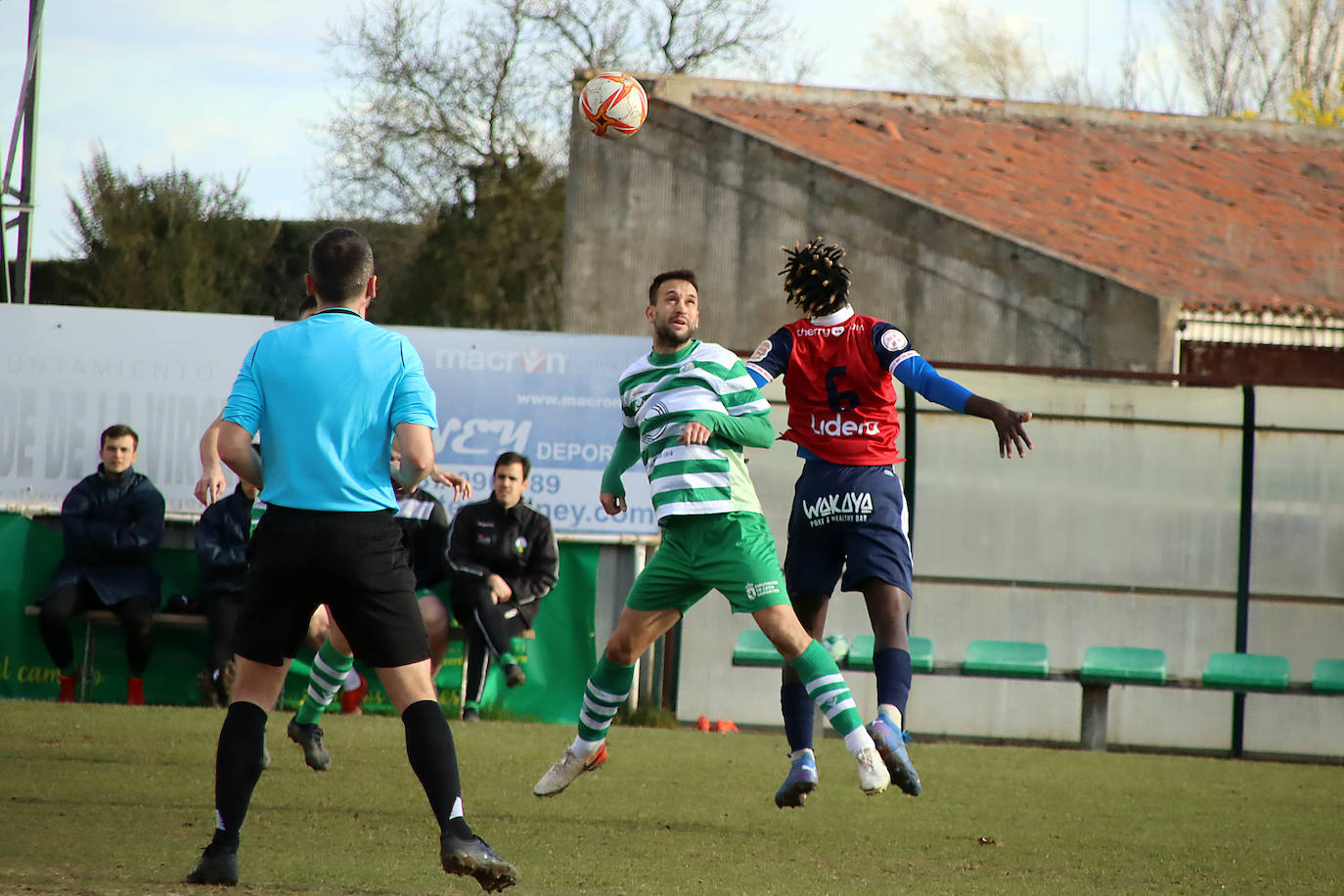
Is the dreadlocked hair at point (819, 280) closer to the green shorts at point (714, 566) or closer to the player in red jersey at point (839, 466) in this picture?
the player in red jersey at point (839, 466)

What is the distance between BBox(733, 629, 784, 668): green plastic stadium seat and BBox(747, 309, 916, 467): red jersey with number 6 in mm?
4577

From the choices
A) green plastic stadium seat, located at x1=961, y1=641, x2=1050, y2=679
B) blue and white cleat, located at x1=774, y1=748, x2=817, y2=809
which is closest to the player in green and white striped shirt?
blue and white cleat, located at x1=774, y1=748, x2=817, y2=809

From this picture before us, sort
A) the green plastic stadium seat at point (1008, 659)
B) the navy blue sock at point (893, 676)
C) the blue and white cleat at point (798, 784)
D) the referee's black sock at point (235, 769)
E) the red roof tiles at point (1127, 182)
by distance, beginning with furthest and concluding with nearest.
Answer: the red roof tiles at point (1127, 182) < the green plastic stadium seat at point (1008, 659) < the navy blue sock at point (893, 676) < the blue and white cleat at point (798, 784) < the referee's black sock at point (235, 769)

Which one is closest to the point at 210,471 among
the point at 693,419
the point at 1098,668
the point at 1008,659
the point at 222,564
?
the point at 693,419

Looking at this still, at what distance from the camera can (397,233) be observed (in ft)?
131

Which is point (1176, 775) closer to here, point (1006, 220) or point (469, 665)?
point (469, 665)

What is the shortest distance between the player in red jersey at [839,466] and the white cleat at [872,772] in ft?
1.43

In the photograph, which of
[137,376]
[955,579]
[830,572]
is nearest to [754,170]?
[955,579]

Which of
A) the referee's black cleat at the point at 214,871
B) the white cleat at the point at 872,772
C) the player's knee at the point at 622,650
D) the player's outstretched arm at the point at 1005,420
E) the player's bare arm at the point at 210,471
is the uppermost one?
the player's outstretched arm at the point at 1005,420

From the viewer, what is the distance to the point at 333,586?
4648mm

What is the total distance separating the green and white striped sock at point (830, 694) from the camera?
6.12 meters

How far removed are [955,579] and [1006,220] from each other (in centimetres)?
860

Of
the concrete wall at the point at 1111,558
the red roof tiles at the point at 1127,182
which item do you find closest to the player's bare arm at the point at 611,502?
the concrete wall at the point at 1111,558

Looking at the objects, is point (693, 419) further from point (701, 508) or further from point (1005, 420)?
point (1005, 420)
